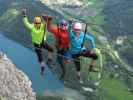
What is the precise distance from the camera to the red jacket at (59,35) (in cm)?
3155

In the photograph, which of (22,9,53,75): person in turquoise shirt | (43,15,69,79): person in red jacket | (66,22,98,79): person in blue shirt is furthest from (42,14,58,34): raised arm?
(66,22,98,79): person in blue shirt

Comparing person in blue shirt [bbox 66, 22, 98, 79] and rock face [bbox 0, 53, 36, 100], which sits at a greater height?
person in blue shirt [bbox 66, 22, 98, 79]

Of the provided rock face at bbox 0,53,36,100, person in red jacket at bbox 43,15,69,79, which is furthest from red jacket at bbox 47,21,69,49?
rock face at bbox 0,53,36,100

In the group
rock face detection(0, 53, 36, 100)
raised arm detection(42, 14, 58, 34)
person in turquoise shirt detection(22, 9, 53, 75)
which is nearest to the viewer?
raised arm detection(42, 14, 58, 34)

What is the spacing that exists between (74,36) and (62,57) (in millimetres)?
2333

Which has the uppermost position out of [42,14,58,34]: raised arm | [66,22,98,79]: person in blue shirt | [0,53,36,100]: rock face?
[42,14,58,34]: raised arm

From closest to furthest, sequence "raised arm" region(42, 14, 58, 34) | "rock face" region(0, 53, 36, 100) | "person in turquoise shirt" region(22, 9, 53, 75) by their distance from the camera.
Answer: "raised arm" region(42, 14, 58, 34), "person in turquoise shirt" region(22, 9, 53, 75), "rock face" region(0, 53, 36, 100)

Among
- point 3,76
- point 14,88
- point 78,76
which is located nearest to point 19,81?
point 14,88

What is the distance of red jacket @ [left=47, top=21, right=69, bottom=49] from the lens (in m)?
31.5

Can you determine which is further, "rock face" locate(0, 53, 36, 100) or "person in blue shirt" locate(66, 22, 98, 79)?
"rock face" locate(0, 53, 36, 100)

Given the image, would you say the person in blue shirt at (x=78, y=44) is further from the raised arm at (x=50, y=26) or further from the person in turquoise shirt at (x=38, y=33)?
the person in turquoise shirt at (x=38, y=33)

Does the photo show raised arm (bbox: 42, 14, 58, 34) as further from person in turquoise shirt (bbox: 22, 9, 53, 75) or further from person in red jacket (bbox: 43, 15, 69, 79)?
person in turquoise shirt (bbox: 22, 9, 53, 75)

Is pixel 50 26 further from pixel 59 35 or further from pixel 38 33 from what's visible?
pixel 38 33

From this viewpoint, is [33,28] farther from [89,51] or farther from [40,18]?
[89,51]
